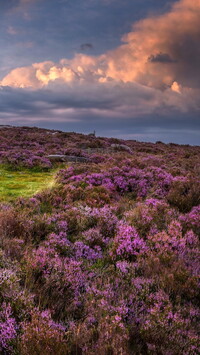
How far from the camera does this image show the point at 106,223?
686 centimetres

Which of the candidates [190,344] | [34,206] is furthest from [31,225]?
[190,344]

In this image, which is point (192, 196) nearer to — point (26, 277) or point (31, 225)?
point (31, 225)

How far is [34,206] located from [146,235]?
12.2ft

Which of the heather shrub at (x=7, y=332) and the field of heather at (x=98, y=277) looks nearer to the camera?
the heather shrub at (x=7, y=332)

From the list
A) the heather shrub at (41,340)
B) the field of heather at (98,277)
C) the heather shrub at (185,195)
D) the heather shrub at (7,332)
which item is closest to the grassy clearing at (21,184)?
the field of heather at (98,277)

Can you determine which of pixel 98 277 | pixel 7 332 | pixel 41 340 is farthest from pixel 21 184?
pixel 41 340

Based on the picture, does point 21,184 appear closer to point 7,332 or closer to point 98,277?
point 98,277

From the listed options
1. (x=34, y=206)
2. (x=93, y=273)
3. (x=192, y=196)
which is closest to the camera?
(x=93, y=273)

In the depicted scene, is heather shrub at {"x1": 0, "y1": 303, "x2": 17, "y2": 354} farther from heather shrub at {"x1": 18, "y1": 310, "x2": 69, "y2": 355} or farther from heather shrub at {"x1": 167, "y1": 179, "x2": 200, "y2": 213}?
heather shrub at {"x1": 167, "y1": 179, "x2": 200, "y2": 213}

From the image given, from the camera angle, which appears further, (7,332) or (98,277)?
(98,277)

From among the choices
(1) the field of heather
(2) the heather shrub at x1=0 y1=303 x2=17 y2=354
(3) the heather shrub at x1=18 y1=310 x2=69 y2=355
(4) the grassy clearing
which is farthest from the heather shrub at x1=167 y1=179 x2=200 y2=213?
(2) the heather shrub at x1=0 y1=303 x2=17 y2=354

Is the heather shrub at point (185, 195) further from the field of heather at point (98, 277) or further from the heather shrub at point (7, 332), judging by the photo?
the heather shrub at point (7, 332)

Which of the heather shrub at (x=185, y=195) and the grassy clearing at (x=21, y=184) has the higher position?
the heather shrub at (x=185, y=195)

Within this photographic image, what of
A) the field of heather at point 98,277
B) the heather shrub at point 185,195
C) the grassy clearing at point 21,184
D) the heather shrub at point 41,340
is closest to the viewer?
the heather shrub at point 41,340
